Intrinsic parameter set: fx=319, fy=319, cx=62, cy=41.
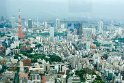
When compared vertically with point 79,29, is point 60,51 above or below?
below

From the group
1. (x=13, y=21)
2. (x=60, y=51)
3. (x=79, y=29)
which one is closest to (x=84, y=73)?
(x=60, y=51)

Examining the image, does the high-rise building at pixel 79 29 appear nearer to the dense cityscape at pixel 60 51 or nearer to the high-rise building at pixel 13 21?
the dense cityscape at pixel 60 51

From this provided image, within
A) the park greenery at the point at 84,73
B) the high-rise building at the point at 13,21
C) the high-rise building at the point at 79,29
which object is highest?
the high-rise building at the point at 13,21

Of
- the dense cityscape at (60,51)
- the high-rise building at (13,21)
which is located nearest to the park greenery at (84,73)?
the dense cityscape at (60,51)

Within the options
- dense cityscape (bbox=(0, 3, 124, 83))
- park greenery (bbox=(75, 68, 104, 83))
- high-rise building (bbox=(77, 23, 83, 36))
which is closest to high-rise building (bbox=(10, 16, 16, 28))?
dense cityscape (bbox=(0, 3, 124, 83))

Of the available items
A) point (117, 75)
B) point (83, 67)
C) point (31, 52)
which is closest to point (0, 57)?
point (31, 52)

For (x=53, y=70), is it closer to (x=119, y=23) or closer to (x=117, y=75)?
(x=117, y=75)

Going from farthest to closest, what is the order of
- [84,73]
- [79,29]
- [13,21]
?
[79,29] → [13,21] → [84,73]

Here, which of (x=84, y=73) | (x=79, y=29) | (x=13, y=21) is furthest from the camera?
(x=79, y=29)

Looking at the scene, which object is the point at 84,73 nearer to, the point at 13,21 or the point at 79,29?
the point at 13,21
